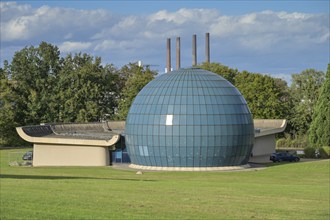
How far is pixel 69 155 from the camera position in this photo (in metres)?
62.0

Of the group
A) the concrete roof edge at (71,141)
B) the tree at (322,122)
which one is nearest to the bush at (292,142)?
the tree at (322,122)

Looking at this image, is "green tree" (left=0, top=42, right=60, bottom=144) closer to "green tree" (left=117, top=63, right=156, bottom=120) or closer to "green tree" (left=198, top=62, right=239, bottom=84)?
"green tree" (left=117, top=63, right=156, bottom=120)

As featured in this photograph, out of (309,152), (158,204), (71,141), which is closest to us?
(158,204)

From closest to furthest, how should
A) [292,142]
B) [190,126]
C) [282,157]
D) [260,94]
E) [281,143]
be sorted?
[190,126] < [282,157] < [260,94] < [292,142] < [281,143]

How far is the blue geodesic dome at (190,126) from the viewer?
54.1m

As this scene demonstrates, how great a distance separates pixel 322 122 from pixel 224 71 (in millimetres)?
18660

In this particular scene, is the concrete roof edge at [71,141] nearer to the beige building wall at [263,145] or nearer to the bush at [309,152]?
the beige building wall at [263,145]

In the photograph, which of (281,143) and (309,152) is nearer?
(309,152)

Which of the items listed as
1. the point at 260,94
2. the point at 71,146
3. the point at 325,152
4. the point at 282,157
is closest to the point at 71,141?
the point at 71,146

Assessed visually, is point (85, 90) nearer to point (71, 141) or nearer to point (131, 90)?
point (131, 90)

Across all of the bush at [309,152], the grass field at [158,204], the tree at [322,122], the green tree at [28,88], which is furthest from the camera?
the green tree at [28,88]

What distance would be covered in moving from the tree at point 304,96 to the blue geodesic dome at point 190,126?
38.9 metres

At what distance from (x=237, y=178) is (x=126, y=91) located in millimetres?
45728

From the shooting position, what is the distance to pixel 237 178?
1823 inches
